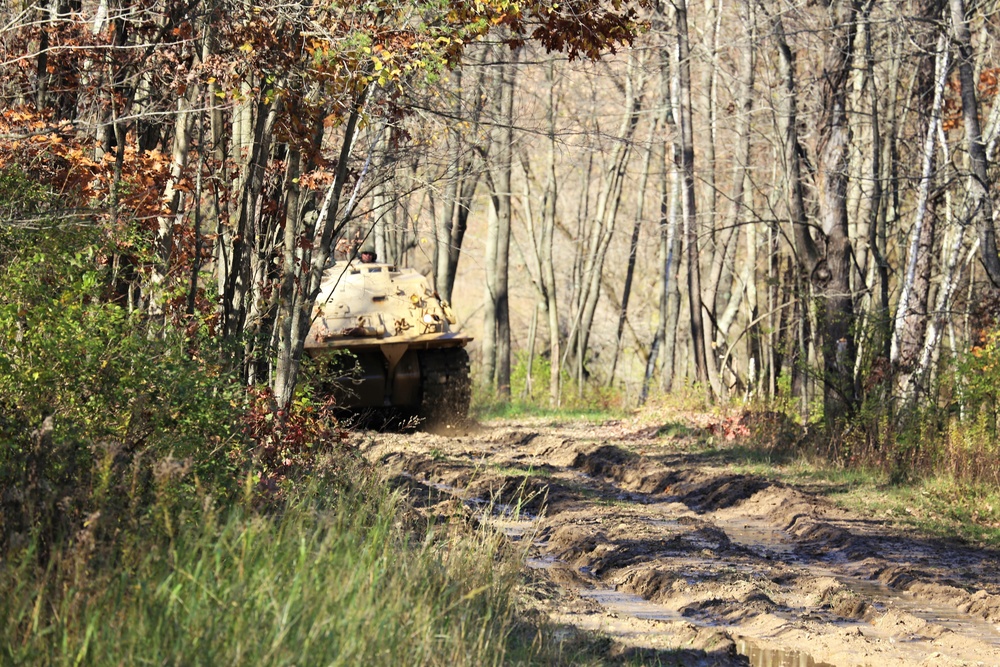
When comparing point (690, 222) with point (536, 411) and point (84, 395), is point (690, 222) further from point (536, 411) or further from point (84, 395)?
point (84, 395)

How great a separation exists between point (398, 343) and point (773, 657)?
11314 millimetres

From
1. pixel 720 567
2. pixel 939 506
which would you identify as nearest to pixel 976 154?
pixel 939 506

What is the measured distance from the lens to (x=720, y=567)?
896cm

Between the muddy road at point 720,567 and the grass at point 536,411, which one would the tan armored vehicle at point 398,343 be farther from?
the grass at point 536,411

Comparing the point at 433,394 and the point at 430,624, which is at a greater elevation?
the point at 430,624

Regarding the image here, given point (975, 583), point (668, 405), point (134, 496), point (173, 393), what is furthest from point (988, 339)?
point (134, 496)

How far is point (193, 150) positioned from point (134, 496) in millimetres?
6507

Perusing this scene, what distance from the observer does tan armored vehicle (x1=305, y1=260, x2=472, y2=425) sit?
17.7 m

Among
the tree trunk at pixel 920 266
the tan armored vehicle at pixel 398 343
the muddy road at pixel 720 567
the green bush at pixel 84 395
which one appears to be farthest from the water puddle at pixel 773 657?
the tan armored vehicle at pixel 398 343

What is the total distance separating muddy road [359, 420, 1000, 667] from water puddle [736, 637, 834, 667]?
12 mm

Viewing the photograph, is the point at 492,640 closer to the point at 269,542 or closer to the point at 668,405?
the point at 269,542

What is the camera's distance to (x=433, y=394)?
18.3 metres

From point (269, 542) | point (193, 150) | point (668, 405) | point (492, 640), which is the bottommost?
point (668, 405)

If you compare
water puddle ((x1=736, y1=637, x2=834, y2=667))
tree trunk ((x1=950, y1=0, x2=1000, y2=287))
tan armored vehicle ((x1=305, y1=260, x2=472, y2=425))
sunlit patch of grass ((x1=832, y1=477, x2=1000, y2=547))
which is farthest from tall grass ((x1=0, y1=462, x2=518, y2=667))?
tan armored vehicle ((x1=305, y1=260, x2=472, y2=425))
